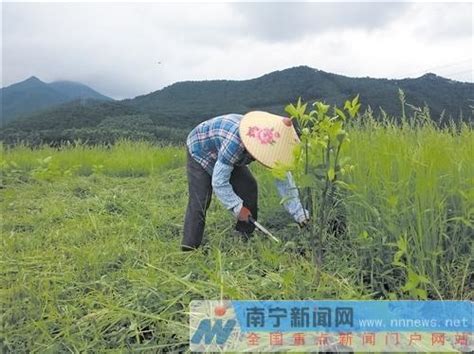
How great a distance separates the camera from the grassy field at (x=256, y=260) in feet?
6.48

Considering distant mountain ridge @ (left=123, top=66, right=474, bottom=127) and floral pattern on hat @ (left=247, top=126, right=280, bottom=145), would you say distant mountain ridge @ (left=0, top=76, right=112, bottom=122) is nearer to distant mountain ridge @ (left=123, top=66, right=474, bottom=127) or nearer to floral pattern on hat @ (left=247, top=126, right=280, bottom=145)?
distant mountain ridge @ (left=123, top=66, right=474, bottom=127)

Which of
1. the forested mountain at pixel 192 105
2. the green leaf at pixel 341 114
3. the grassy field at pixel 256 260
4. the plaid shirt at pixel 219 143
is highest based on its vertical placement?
the forested mountain at pixel 192 105

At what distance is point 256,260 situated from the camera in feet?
8.26

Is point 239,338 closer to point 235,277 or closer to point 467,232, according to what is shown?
point 235,277

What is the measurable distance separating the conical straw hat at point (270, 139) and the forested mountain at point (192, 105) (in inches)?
310

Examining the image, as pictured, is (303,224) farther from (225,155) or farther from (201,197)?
(201,197)

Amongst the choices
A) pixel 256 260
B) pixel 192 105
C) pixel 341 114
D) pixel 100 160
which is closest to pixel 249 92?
pixel 192 105

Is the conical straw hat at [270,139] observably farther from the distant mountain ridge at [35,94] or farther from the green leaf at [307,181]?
the distant mountain ridge at [35,94]

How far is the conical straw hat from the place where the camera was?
260 centimetres

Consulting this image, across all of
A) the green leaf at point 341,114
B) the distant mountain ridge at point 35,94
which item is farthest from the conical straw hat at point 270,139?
the distant mountain ridge at point 35,94

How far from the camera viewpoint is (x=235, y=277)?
7.28 feet

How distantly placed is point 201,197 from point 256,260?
0.92 meters

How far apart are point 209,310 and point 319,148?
0.83 m

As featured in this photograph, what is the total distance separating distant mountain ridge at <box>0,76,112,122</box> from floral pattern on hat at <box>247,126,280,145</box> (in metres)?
46.1
